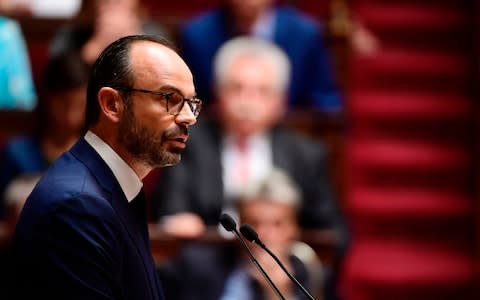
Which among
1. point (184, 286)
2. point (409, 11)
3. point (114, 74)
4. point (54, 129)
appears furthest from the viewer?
point (409, 11)

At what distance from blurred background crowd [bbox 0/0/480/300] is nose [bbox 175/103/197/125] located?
541 mm

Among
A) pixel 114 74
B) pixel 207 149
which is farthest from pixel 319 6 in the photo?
pixel 114 74

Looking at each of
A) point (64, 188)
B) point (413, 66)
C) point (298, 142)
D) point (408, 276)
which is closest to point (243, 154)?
point (298, 142)

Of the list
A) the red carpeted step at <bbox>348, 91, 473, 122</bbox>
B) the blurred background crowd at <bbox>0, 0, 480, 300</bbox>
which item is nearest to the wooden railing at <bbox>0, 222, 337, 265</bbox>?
the blurred background crowd at <bbox>0, 0, 480, 300</bbox>

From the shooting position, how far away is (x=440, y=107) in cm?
198

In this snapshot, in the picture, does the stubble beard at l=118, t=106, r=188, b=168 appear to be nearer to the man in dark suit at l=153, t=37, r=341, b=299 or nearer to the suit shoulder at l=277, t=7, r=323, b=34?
the man in dark suit at l=153, t=37, r=341, b=299

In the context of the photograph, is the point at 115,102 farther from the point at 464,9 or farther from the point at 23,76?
the point at 464,9

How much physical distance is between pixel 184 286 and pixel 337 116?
445 mm

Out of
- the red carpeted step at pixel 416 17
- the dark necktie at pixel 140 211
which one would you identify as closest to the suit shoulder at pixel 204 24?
the red carpeted step at pixel 416 17

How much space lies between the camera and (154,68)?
0.62 meters

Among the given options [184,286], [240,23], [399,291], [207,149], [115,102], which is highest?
[115,102]

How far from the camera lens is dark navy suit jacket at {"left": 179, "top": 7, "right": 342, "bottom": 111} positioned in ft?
5.27

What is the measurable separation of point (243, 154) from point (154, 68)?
80 centimetres

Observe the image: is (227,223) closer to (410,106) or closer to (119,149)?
(119,149)
